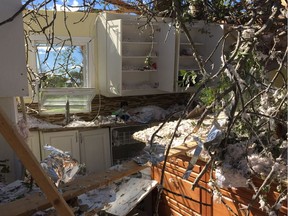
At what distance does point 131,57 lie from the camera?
390 centimetres

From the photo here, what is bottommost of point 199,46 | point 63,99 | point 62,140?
point 62,140

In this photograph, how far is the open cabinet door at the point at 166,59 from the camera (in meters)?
3.88

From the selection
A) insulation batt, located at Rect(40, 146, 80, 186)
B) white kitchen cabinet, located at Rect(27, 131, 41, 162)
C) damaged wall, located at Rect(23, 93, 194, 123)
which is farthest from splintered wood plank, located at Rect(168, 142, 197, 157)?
damaged wall, located at Rect(23, 93, 194, 123)

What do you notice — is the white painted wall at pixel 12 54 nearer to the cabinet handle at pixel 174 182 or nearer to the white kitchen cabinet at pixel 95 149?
the cabinet handle at pixel 174 182

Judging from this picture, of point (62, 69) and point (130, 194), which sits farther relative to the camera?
point (62, 69)

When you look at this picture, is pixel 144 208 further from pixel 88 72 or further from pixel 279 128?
pixel 88 72

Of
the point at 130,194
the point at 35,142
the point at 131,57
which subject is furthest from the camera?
the point at 131,57

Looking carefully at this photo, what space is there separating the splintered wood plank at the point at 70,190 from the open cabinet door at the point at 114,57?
2.40 m

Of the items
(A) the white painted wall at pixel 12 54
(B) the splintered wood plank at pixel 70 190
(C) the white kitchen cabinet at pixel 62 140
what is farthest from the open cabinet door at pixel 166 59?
(B) the splintered wood plank at pixel 70 190

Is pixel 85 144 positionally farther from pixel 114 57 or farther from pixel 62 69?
pixel 114 57

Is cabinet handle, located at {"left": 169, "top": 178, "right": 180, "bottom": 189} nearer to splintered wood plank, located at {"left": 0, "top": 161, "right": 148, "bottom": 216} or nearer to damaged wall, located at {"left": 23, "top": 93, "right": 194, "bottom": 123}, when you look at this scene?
splintered wood plank, located at {"left": 0, "top": 161, "right": 148, "bottom": 216}

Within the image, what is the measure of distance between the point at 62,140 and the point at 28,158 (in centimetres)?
273

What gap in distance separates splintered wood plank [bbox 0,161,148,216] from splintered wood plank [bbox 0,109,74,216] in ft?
0.76

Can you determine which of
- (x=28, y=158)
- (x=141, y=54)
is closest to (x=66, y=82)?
(x=141, y=54)
